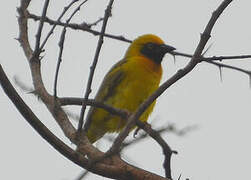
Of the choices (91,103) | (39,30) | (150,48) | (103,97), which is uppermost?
(39,30)

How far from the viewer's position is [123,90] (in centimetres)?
657

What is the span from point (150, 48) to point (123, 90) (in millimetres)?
1296

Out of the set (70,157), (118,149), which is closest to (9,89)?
(70,157)

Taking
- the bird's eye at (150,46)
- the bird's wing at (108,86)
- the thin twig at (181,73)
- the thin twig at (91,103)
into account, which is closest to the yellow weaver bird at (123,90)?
the bird's wing at (108,86)


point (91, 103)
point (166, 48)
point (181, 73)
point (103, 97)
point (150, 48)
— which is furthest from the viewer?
point (150, 48)

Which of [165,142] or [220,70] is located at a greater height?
[220,70]

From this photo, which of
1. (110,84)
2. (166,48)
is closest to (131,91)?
(110,84)

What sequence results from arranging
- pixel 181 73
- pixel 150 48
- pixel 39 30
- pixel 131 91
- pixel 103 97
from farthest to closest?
1. pixel 150 48
2. pixel 103 97
3. pixel 131 91
4. pixel 39 30
5. pixel 181 73

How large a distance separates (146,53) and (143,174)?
4.60 meters

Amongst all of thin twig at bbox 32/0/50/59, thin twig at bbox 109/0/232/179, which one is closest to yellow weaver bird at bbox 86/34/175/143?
thin twig at bbox 32/0/50/59

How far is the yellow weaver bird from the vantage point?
6.47m

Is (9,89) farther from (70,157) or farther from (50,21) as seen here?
(50,21)

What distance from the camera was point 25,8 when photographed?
446 cm

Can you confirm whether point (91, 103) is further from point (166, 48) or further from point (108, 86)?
point (166, 48)
